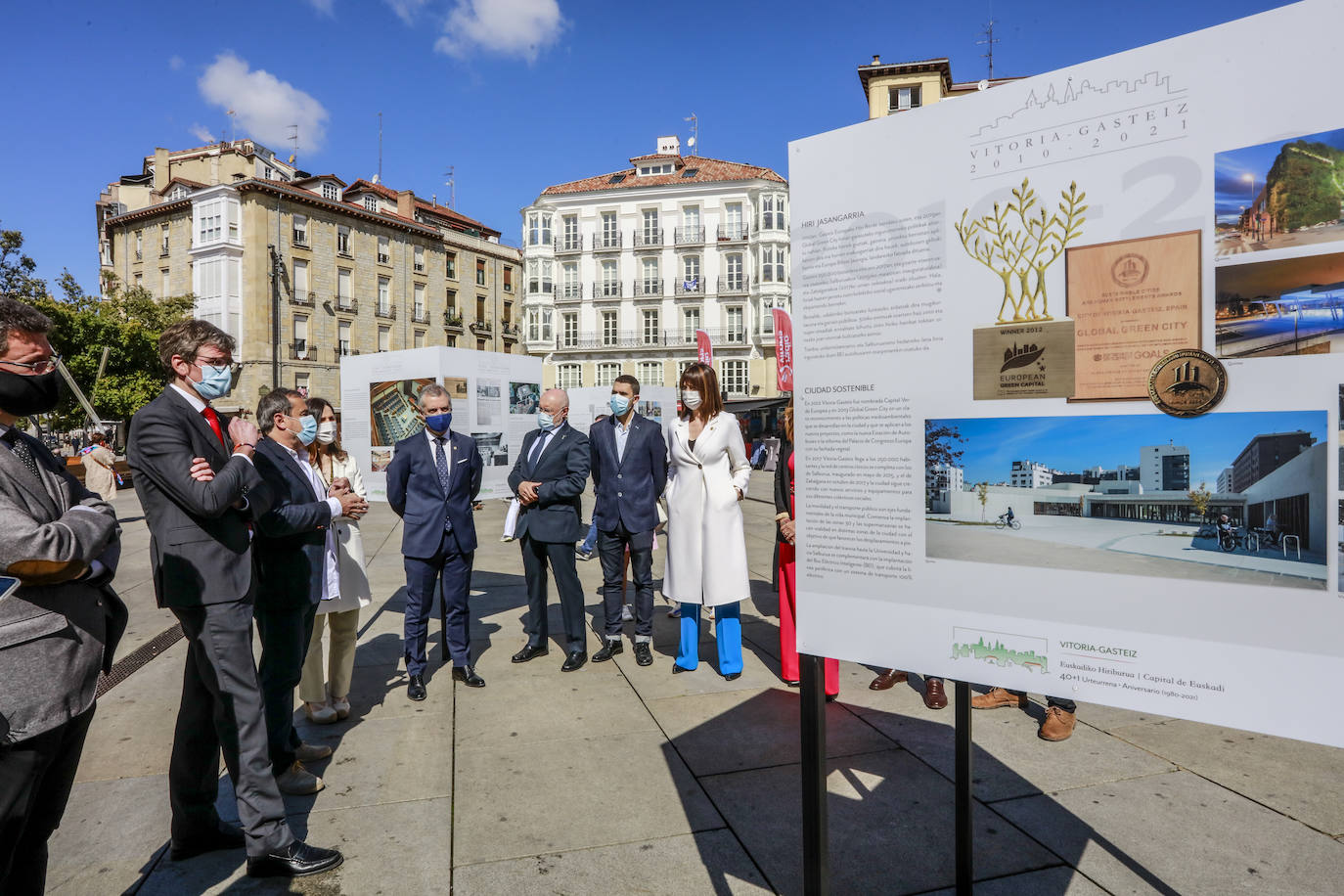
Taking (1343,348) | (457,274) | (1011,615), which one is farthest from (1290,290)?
(457,274)

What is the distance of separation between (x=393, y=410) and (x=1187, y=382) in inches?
386

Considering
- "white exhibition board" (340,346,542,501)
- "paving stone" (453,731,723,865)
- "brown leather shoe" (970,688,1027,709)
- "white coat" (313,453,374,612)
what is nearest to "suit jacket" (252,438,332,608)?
"white coat" (313,453,374,612)

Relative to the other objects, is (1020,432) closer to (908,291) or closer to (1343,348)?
(908,291)

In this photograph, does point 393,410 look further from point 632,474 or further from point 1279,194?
point 1279,194

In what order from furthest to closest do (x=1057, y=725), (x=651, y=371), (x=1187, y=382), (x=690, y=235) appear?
(x=651, y=371)
(x=690, y=235)
(x=1057, y=725)
(x=1187, y=382)

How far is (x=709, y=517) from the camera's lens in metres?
5.16

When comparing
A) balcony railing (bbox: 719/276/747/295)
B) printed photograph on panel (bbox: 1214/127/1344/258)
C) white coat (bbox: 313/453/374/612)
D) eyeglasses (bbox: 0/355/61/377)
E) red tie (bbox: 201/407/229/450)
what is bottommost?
white coat (bbox: 313/453/374/612)

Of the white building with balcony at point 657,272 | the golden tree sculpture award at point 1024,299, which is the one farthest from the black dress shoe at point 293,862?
the white building with balcony at point 657,272

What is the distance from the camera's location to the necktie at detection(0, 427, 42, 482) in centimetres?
222

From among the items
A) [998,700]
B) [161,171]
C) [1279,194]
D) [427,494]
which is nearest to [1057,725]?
[998,700]

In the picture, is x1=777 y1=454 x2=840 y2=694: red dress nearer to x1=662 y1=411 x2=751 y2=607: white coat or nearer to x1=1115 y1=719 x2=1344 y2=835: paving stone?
x1=662 y1=411 x2=751 y2=607: white coat

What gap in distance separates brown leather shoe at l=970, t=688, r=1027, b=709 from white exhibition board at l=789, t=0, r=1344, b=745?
2795 mm

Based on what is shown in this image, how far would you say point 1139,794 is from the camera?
3373 mm

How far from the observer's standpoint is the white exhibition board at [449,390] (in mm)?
9828
